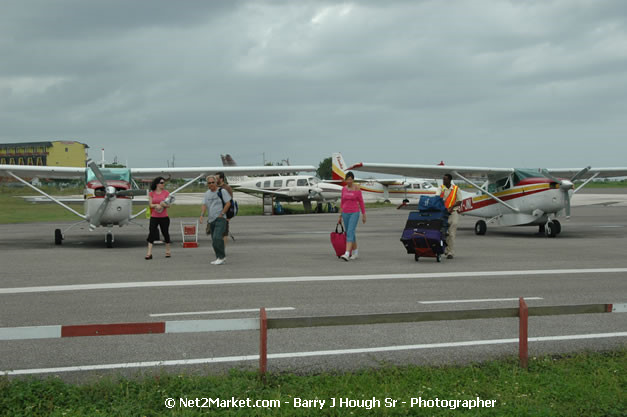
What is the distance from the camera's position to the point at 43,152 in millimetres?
104875

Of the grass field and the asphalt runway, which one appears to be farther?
the asphalt runway

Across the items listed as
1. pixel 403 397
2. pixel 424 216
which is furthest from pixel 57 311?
pixel 424 216

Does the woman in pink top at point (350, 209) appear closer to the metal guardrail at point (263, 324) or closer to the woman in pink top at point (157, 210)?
the woman in pink top at point (157, 210)

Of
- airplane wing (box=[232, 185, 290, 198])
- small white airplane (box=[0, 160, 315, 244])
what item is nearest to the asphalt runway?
small white airplane (box=[0, 160, 315, 244])

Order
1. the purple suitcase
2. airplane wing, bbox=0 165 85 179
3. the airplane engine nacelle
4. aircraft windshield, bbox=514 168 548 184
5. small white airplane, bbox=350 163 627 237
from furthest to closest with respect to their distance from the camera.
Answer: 1. the airplane engine nacelle
2. aircraft windshield, bbox=514 168 548 184
3. small white airplane, bbox=350 163 627 237
4. airplane wing, bbox=0 165 85 179
5. the purple suitcase

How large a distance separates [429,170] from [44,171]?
13135 millimetres

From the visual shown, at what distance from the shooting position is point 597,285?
920cm

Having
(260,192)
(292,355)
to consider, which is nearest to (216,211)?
(292,355)

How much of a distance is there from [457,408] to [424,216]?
28.1ft

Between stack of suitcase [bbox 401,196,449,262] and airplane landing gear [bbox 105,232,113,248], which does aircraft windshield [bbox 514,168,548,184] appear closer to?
stack of suitcase [bbox 401,196,449,262]

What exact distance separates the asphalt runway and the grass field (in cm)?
40

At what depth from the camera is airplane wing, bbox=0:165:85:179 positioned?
58.2 ft

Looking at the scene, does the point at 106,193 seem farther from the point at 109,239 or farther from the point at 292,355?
the point at 292,355

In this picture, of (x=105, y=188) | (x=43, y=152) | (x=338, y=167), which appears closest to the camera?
(x=105, y=188)
